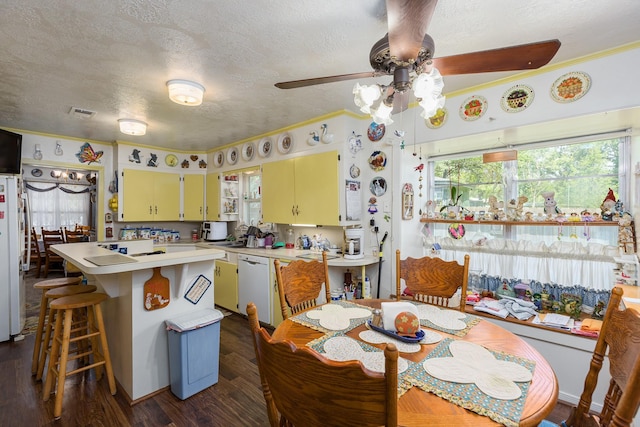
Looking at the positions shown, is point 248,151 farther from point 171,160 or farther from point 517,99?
point 517,99

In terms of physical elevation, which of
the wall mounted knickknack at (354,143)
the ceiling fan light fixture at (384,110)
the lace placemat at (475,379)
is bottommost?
the lace placemat at (475,379)

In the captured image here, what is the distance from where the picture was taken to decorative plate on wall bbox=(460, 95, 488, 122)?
2.43m

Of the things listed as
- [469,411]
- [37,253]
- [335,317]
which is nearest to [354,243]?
[335,317]

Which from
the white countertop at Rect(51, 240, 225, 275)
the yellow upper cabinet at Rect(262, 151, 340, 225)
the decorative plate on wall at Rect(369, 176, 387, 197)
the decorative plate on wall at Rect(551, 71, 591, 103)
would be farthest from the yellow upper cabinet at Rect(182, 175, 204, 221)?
the decorative plate on wall at Rect(551, 71, 591, 103)

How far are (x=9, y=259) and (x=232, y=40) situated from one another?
3262mm

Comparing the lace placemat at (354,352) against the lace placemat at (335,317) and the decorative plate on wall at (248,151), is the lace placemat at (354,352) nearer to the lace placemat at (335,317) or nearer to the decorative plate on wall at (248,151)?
the lace placemat at (335,317)

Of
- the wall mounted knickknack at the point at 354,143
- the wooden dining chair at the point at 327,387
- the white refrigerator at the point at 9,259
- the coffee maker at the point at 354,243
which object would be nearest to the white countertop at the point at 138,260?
the white refrigerator at the point at 9,259

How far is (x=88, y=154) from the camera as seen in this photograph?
166 inches

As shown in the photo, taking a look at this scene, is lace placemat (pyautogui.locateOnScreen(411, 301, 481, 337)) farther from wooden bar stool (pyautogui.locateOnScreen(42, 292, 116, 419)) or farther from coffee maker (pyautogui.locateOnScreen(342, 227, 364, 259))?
wooden bar stool (pyautogui.locateOnScreen(42, 292, 116, 419))

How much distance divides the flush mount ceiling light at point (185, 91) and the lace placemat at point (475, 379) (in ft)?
7.96

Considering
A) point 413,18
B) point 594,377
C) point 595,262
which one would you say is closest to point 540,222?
point 595,262

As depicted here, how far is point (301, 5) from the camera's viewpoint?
152cm

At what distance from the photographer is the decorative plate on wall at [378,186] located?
305 centimetres

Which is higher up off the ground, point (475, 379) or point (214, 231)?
point (214, 231)
